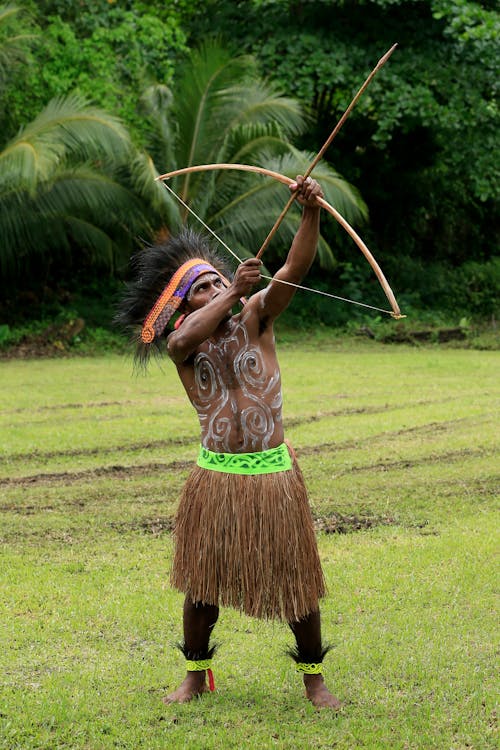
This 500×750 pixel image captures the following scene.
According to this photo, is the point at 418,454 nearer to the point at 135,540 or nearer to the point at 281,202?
the point at 135,540

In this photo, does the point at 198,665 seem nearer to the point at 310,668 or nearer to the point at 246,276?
the point at 310,668

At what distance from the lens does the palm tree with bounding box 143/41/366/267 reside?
49.4 ft

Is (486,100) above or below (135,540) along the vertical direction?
above

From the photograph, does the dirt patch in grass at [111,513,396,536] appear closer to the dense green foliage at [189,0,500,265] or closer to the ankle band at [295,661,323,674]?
the ankle band at [295,661,323,674]

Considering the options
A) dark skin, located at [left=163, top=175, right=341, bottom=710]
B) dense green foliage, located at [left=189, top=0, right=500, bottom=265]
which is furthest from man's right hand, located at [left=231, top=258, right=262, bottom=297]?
dense green foliage, located at [left=189, top=0, right=500, bottom=265]

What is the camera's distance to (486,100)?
694 inches

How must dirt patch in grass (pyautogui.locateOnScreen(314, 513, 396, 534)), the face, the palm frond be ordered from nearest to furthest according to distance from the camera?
the face → dirt patch in grass (pyautogui.locateOnScreen(314, 513, 396, 534)) → the palm frond

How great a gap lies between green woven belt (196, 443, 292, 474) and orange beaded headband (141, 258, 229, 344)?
1.65ft

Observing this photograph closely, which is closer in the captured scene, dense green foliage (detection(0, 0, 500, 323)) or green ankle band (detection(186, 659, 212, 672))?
green ankle band (detection(186, 659, 212, 672))

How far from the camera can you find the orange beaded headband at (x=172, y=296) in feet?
11.8

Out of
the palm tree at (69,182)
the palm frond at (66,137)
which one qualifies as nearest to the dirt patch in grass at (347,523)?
the palm tree at (69,182)

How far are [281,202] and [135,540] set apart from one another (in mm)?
10887

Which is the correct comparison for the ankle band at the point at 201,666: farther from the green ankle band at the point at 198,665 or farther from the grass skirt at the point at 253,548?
the grass skirt at the point at 253,548

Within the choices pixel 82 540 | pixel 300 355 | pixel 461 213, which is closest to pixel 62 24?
pixel 300 355
